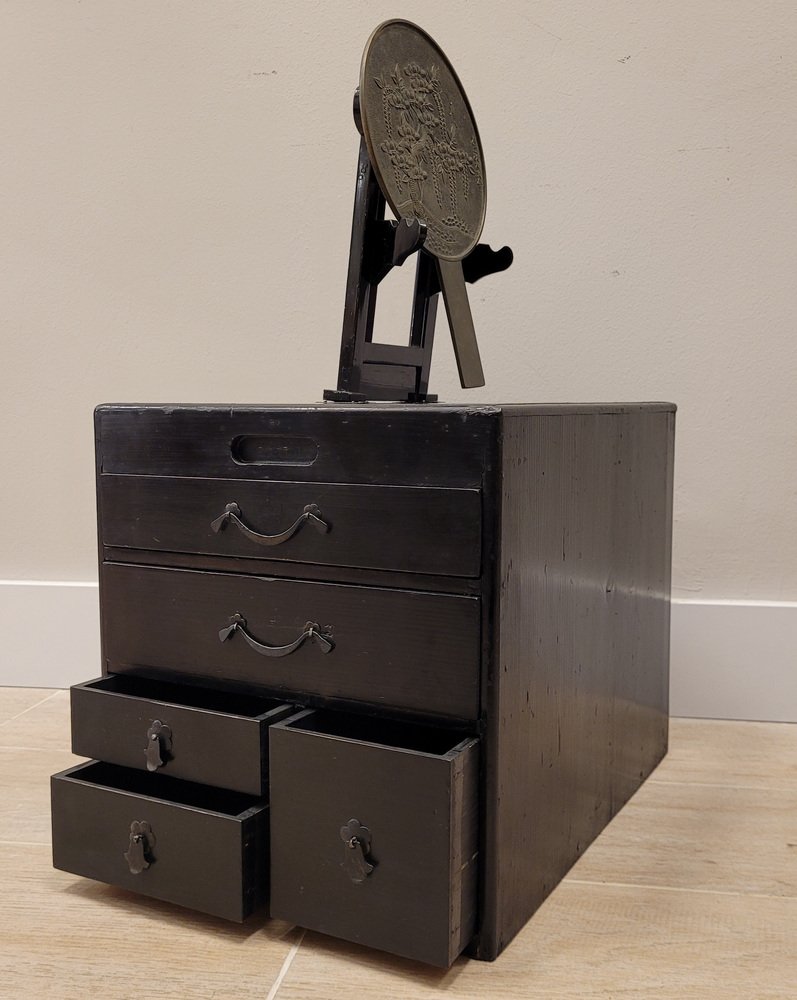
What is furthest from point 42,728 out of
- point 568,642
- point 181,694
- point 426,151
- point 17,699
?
point 426,151

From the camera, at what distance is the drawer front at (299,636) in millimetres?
900

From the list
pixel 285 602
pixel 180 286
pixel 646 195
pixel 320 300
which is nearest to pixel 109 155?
pixel 180 286

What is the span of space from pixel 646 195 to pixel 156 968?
4.08 ft

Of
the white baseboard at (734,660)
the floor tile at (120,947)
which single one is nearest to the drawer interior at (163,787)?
the floor tile at (120,947)

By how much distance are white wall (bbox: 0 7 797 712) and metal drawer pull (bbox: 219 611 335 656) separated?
2.33 ft

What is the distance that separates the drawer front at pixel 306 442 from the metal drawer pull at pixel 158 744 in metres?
0.26

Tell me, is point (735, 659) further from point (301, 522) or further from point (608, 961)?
point (301, 522)

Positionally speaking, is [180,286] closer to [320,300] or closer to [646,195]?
[320,300]

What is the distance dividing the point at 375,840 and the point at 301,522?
300mm

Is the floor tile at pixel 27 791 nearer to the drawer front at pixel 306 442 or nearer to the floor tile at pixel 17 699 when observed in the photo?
the floor tile at pixel 17 699

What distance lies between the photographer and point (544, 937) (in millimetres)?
943

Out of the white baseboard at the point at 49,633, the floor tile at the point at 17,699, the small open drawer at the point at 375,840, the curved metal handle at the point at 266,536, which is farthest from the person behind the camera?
the white baseboard at the point at 49,633

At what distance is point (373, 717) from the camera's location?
3.17 ft

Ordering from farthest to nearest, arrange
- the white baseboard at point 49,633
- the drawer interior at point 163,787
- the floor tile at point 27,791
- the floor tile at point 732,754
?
1. the white baseboard at point 49,633
2. the floor tile at point 732,754
3. the floor tile at point 27,791
4. the drawer interior at point 163,787
